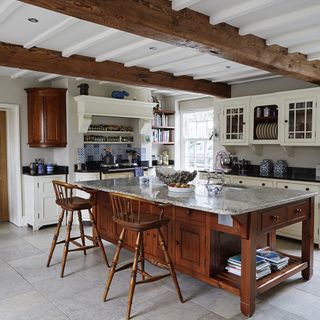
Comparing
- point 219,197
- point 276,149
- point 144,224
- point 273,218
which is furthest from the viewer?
point 276,149

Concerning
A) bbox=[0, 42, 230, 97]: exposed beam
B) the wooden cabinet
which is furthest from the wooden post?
the wooden cabinet

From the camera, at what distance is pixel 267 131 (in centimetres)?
518

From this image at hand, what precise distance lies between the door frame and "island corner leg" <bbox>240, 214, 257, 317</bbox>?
13.8 ft

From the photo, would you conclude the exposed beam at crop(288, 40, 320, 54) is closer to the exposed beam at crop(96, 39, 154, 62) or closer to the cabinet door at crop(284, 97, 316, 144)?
the cabinet door at crop(284, 97, 316, 144)

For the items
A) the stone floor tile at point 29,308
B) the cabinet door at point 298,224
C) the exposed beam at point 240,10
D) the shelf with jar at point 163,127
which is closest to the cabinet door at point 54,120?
the shelf with jar at point 163,127

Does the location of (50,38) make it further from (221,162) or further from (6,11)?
(221,162)

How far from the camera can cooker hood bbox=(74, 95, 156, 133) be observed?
215 inches

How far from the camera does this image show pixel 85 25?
305 cm

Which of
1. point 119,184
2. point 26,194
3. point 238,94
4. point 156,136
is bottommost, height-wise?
point 26,194

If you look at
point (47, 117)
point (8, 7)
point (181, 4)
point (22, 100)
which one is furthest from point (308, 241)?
point (22, 100)

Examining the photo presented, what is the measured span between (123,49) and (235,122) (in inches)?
100

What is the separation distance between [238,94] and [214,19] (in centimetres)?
316

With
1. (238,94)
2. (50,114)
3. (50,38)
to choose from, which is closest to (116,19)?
(50,38)

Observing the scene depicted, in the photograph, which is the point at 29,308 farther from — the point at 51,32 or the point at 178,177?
the point at 51,32
